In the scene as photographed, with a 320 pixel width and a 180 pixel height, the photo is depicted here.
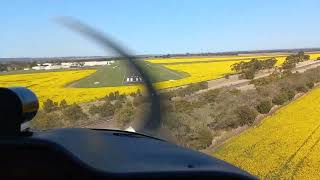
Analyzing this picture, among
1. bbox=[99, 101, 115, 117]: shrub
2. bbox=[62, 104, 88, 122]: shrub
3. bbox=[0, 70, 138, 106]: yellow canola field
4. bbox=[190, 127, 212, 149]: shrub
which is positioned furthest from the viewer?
bbox=[0, 70, 138, 106]: yellow canola field

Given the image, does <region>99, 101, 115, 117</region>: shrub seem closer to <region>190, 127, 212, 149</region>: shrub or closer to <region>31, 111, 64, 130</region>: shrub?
<region>190, 127, 212, 149</region>: shrub

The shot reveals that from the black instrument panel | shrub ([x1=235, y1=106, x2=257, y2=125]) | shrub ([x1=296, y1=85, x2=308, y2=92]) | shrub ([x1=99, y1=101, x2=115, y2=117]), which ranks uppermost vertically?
the black instrument panel

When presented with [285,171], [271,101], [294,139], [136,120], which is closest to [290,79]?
[271,101]

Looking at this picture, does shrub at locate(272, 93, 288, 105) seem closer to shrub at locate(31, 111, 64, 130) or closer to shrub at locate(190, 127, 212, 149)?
shrub at locate(190, 127, 212, 149)

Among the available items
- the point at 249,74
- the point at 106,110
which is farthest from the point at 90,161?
the point at 249,74

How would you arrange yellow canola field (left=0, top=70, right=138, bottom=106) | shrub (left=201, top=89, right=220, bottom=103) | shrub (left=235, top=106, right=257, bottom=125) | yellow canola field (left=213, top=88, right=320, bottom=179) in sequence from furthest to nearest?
shrub (left=201, top=89, right=220, bottom=103) < yellow canola field (left=0, top=70, right=138, bottom=106) < shrub (left=235, top=106, right=257, bottom=125) < yellow canola field (left=213, top=88, right=320, bottom=179)

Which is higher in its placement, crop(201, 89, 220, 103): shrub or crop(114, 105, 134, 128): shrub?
crop(114, 105, 134, 128): shrub

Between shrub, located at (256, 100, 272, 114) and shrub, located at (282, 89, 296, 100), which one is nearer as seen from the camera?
shrub, located at (256, 100, 272, 114)

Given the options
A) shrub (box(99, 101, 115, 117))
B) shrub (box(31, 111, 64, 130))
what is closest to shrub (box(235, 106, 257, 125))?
shrub (box(99, 101, 115, 117))

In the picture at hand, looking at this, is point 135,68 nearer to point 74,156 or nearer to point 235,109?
point 74,156
